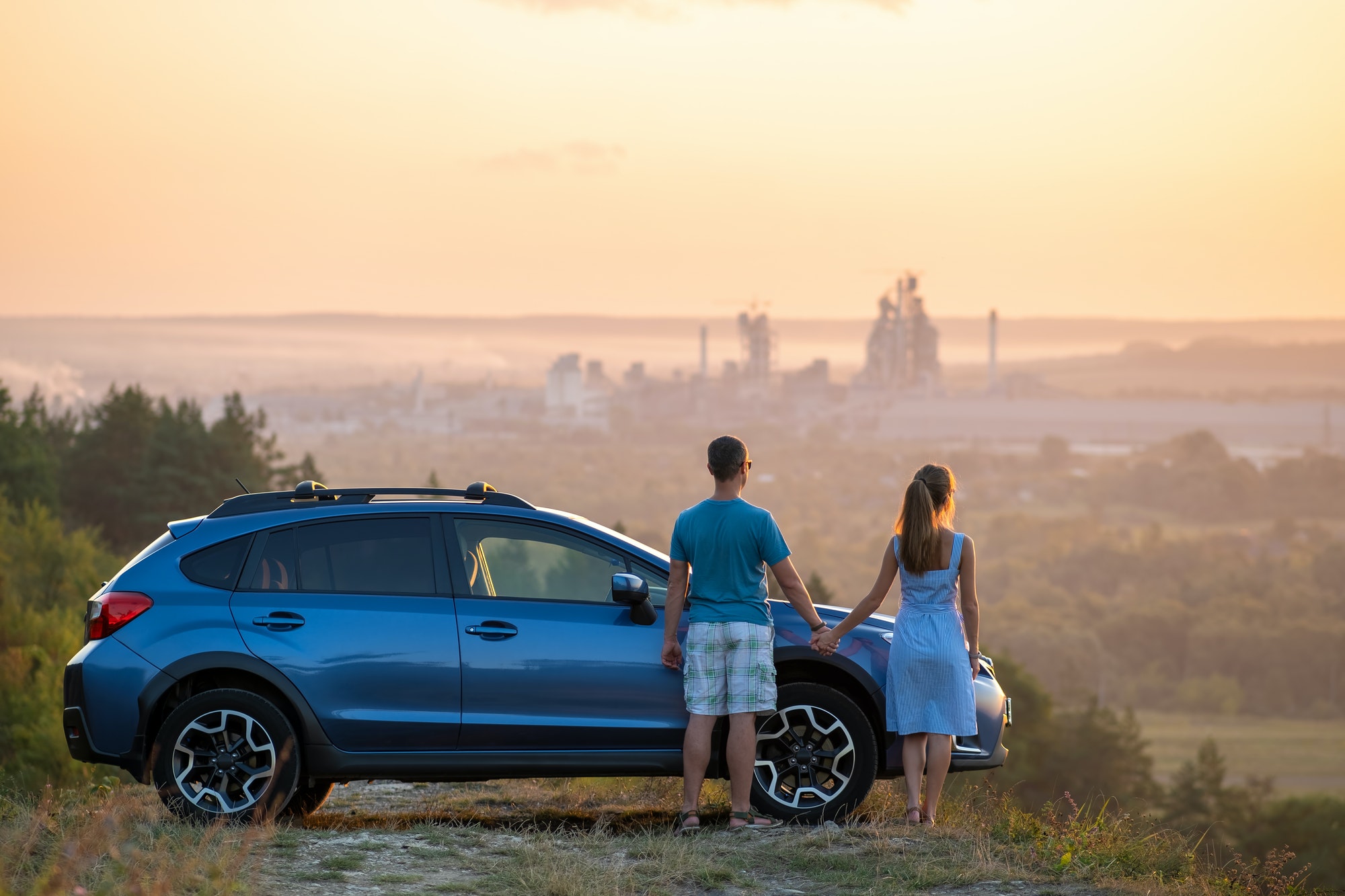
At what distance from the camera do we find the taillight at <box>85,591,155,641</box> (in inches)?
252

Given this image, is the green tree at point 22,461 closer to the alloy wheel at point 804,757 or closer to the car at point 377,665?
the car at point 377,665

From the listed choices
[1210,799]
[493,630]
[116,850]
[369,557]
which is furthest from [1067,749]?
[116,850]

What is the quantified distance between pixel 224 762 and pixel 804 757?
2.66 metres

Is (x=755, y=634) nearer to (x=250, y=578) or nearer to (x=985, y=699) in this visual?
(x=985, y=699)

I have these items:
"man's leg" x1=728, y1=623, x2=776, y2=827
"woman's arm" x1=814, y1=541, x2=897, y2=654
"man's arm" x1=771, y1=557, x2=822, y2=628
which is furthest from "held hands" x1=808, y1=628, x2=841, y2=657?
"man's leg" x1=728, y1=623, x2=776, y2=827

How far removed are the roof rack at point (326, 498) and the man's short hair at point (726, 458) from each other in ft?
3.00

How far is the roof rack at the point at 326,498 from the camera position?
21.7ft

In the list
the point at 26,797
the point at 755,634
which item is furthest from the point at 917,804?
the point at 26,797

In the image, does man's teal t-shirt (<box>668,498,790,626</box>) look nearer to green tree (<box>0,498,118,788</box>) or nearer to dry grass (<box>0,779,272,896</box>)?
dry grass (<box>0,779,272,896</box>)

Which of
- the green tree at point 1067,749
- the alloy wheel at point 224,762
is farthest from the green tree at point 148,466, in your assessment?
the alloy wheel at point 224,762

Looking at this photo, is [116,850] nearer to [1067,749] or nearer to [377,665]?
[377,665]

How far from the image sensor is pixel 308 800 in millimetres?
7418

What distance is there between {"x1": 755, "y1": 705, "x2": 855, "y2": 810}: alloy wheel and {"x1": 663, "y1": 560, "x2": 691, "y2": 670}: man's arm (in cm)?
61

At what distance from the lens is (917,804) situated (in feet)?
22.1
